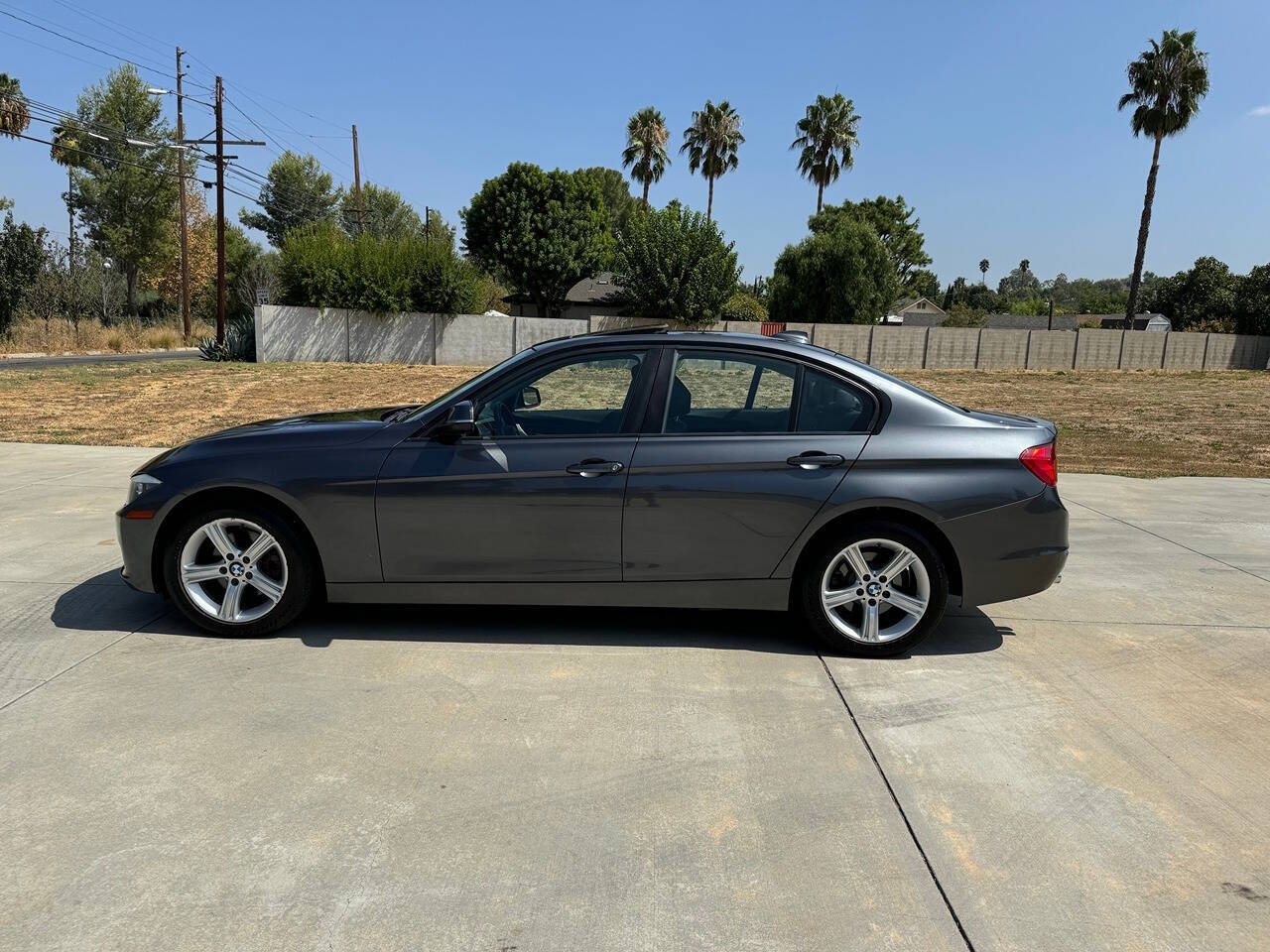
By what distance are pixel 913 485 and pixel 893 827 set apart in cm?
187

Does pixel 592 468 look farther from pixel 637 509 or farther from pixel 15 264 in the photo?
pixel 15 264

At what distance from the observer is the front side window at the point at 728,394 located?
4664mm

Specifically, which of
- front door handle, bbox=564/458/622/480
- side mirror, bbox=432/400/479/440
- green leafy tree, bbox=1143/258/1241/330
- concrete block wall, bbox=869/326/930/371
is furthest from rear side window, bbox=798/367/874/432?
green leafy tree, bbox=1143/258/1241/330

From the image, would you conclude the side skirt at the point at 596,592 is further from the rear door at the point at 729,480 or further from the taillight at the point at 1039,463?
the taillight at the point at 1039,463

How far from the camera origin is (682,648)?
186 inches

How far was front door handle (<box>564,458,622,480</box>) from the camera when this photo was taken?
448cm

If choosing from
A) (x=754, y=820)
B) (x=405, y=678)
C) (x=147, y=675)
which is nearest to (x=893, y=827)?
(x=754, y=820)

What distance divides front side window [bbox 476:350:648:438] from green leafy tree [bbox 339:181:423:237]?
6661 cm

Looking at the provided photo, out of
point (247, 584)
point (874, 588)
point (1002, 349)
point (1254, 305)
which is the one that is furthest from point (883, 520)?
point (1254, 305)

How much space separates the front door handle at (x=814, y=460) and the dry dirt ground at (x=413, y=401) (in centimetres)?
813

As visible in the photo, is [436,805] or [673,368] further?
[673,368]

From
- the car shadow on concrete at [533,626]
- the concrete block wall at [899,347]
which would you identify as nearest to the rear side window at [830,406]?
the car shadow on concrete at [533,626]

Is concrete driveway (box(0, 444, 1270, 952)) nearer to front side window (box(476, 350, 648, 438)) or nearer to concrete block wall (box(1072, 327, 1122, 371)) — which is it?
front side window (box(476, 350, 648, 438))

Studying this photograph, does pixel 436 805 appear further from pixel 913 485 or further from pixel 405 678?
pixel 913 485
